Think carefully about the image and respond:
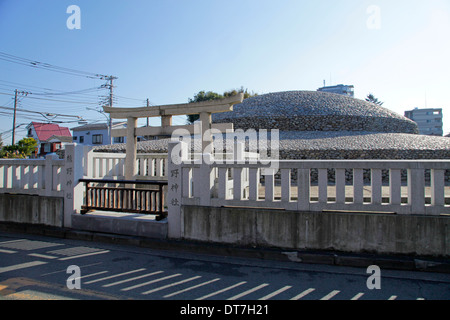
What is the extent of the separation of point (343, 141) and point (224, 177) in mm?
12725

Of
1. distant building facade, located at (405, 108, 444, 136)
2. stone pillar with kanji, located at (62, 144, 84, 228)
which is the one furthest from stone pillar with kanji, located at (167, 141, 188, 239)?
distant building facade, located at (405, 108, 444, 136)

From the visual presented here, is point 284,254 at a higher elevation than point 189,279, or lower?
higher

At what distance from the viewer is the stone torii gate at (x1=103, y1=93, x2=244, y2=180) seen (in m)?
8.83

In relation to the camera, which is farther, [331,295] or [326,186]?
[326,186]

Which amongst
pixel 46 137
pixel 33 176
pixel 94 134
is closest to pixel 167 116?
pixel 33 176

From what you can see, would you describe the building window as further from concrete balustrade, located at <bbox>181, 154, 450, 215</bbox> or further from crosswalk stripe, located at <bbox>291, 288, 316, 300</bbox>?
crosswalk stripe, located at <bbox>291, 288, 316, 300</bbox>

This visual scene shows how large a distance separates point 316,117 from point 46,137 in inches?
2052

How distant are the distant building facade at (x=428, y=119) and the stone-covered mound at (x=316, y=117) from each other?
3145 inches

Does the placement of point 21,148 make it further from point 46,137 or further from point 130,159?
point 130,159

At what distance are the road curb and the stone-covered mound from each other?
15.9 meters

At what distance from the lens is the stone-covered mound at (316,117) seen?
20547 mm

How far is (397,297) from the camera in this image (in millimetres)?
3562

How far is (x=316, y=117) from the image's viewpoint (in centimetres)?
2081

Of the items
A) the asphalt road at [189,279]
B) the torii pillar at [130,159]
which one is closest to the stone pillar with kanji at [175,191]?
the asphalt road at [189,279]
